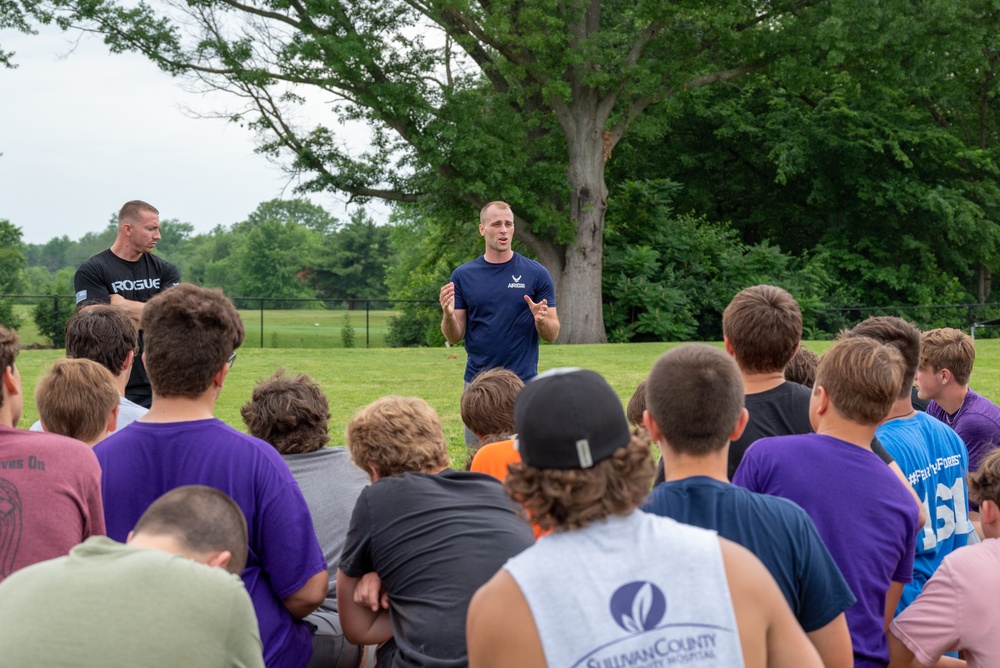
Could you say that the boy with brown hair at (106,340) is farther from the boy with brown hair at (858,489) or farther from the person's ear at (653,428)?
the boy with brown hair at (858,489)

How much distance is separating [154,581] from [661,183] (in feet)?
89.2

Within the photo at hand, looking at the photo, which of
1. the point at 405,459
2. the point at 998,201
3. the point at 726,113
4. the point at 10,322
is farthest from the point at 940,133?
the point at 405,459

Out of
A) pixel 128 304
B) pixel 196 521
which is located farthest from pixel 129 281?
pixel 196 521

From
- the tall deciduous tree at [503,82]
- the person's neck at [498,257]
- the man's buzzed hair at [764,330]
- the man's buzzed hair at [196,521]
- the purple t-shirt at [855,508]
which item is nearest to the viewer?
the man's buzzed hair at [196,521]

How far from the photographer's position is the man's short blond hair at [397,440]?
3.23 metres

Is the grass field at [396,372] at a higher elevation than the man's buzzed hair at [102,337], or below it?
below

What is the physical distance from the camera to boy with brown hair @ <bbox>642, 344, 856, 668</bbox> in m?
2.29

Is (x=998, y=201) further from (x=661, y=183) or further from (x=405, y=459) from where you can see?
(x=405, y=459)

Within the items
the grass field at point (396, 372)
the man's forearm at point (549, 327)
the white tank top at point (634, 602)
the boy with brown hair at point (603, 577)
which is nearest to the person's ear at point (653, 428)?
the boy with brown hair at point (603, 577)

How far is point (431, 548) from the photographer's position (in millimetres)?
2912

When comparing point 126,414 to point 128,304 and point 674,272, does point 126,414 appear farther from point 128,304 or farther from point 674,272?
point 674,272

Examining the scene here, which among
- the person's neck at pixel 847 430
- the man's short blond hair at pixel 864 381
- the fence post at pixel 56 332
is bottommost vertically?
the fence post at pixel 56 332

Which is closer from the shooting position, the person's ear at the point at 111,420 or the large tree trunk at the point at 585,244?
the person's ear at the point at 111,420

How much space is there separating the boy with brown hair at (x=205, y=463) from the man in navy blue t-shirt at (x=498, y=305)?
3.82 metres
